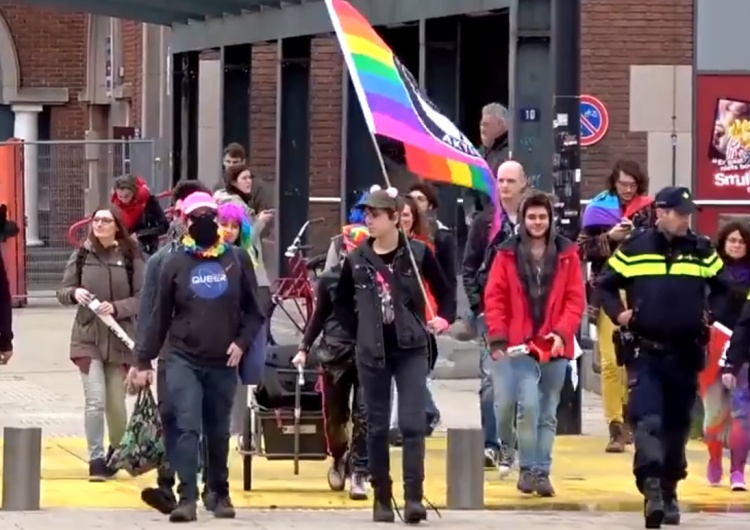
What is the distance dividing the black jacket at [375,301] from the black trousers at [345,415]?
2.23 feet

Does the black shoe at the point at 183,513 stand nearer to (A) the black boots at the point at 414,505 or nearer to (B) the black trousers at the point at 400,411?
(B) the black trousers at the point at 400,411

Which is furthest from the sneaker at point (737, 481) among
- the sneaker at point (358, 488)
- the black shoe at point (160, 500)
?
the black shoe at point (160, 500)

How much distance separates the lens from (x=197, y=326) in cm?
1062

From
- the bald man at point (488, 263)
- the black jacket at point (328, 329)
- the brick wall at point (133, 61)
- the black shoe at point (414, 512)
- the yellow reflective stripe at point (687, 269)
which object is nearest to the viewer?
the black shoe at point (414, 512)

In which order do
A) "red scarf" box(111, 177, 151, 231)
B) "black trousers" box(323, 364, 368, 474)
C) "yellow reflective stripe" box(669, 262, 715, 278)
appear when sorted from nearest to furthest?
"yellow reflective stripe" box(669, 262, 715, 278) → "black trousers" box(323, 364, 368, 474) → "red scarf" box(111, 177, 151, 231)

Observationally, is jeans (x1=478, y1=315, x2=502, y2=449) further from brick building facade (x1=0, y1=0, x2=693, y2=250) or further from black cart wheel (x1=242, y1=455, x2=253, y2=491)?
brick building facade (x1=0, y1=0, x2=693, y2=250)

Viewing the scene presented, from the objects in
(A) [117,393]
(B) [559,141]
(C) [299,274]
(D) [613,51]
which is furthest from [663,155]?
(A) [117,393]

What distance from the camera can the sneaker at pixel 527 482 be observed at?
11.8 m

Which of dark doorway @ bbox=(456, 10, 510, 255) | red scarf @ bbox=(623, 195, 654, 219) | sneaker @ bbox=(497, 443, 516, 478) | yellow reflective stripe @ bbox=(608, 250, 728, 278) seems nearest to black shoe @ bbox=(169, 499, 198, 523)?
sneaker @ bbox=(497, 443, 516, 478)

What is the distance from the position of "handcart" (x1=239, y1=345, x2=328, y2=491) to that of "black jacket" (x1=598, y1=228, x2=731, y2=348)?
203 cm

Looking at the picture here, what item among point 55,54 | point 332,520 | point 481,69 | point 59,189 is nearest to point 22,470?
point 332,520

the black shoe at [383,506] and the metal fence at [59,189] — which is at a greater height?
the metal fence at [59,189]

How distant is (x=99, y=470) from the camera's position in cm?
1225

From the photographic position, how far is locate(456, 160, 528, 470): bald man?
12211 millimetres
